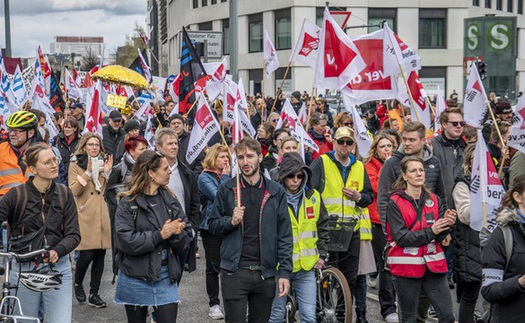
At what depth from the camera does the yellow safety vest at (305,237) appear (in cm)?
668

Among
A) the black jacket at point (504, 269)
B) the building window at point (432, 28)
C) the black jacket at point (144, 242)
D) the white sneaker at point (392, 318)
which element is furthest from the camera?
the building window at point (432, 28)

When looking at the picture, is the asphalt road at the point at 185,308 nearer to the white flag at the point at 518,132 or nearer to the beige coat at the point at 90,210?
the beige coat at the point at 90,210

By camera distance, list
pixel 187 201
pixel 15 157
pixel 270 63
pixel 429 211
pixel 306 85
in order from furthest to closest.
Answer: pixel 306 85, pixel 270 63, pixel 15 157, pixel 187 201, pixel 429 211

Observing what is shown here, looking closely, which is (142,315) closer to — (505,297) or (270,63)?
(505,297)

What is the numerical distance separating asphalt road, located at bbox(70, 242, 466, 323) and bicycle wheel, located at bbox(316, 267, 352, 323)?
2.73 ft

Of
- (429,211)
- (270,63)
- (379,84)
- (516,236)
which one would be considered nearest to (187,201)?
(429,211)

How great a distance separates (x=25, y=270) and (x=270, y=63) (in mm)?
10247

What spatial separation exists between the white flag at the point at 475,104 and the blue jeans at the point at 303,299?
→ 9.79 ft

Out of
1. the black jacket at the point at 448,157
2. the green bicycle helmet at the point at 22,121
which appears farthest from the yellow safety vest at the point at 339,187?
the green bicycle helmet at the point at 22,121

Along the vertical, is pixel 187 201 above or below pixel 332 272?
above

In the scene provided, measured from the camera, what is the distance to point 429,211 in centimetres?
646

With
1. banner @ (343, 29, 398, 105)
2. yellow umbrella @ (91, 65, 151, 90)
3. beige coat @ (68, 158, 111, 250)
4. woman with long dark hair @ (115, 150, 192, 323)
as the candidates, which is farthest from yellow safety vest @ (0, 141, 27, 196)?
yellow umbrella @ (91, 65, 151, 90)

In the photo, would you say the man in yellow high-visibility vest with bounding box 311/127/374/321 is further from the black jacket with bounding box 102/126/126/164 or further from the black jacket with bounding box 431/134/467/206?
the black jacket with bounding box 102/126/126/164

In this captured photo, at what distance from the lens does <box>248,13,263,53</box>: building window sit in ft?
178
